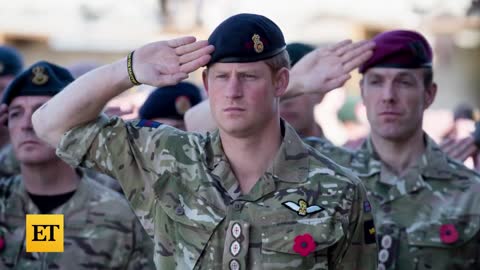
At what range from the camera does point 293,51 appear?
7.66m

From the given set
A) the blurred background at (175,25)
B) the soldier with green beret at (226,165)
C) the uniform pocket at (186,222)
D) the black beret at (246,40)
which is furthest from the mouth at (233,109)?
the blurred background at (175,25)

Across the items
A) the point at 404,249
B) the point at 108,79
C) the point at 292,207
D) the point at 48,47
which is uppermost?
the point at 108,79

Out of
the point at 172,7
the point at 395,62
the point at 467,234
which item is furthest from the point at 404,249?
the point at 172,7

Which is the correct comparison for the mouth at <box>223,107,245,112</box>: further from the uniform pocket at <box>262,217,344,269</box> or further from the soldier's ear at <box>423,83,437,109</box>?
the soldier's ear at <box>423,83,437,109</box>

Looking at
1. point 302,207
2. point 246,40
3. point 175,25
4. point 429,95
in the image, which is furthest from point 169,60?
point 175,25

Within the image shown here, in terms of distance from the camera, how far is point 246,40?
5.38 m

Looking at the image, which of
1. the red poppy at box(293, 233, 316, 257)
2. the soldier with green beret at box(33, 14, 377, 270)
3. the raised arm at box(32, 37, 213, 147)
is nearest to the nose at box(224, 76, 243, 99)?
the soldier with green beret at box(33, 14, 377, 270)

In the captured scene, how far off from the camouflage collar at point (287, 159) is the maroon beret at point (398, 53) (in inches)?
59.6

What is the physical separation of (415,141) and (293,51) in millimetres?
1014

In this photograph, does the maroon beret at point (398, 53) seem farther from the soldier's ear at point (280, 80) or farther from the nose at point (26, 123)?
the nose at point (26, 123)

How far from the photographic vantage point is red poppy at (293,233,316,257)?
5.29m

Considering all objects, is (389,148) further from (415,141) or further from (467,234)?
(467,234)

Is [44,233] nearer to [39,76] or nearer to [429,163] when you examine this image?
[39,76]

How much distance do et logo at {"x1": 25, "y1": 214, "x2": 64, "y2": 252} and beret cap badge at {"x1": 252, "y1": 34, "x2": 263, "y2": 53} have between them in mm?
1889
